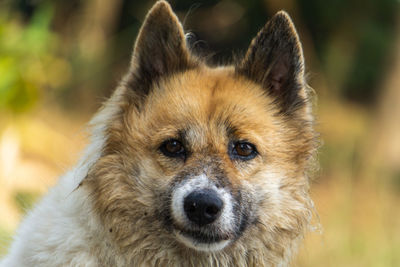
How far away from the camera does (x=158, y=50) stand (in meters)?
4.16

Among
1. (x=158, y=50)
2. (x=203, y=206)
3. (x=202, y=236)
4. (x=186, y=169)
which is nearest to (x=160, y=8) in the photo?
(x=158, y=50)

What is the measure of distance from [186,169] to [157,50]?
3.20 ft

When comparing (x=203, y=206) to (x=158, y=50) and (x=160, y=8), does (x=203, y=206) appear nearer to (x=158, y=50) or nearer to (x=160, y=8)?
(x=158, y=50)

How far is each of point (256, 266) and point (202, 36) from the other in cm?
945

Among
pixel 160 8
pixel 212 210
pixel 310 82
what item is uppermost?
pixel 160 8

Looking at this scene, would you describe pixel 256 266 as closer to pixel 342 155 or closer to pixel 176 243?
pixel 176 243

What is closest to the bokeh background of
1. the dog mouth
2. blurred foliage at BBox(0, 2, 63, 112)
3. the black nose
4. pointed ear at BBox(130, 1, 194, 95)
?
blurred foliage at BBox(0, 2, 63, 112)

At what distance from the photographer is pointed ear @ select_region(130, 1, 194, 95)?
4.02 metres

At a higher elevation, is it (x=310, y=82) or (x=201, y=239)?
(x=201, y=239)

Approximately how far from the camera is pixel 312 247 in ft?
24.2

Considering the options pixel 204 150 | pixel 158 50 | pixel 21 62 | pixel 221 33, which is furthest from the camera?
pixel 221 33

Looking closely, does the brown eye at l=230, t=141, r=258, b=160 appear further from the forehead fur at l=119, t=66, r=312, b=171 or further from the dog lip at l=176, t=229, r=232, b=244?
the dog lip at l=176, t=229, r=232, b=244

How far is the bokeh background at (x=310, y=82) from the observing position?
739 centimetres

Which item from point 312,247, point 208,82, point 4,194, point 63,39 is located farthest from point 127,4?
point 208,82
